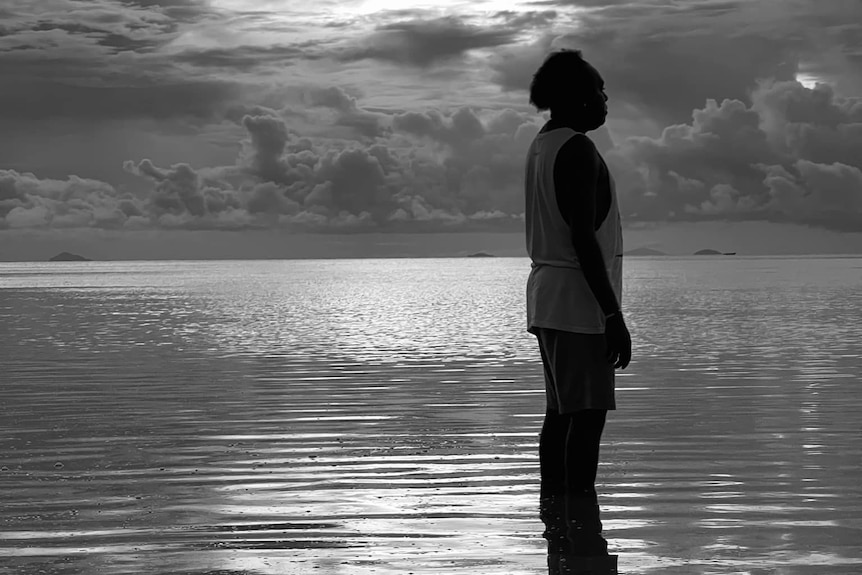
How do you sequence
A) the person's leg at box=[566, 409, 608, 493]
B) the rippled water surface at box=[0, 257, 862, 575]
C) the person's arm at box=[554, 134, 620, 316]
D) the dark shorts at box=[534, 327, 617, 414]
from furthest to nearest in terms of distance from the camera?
the person's leg at box=[566, 409, 608, 493] < the dark shorts at box=[534, 327, 617, 414] < the person's arm at box=[554, 134, 620, 316] < the rippled water surface at box=[0, 257, 862, 575]

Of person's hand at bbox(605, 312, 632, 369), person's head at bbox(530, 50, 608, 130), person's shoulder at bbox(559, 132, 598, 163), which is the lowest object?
person's hand at bbox(605, 312, 632, 369)

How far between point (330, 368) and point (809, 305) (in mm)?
24874

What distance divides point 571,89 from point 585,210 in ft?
2.13

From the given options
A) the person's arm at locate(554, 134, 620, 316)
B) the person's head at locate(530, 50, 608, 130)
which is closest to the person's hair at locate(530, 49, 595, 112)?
the person's head at locate(530, 50, 608, 130)

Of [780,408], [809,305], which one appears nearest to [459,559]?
[780,408]

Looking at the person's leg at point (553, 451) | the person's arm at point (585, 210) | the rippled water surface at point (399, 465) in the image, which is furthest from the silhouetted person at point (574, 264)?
the rippled water surface at point (399, 465)

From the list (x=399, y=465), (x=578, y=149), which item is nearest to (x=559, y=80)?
(x=578, y=149)

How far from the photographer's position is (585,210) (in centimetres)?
495

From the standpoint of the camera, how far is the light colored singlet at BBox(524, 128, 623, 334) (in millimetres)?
5070

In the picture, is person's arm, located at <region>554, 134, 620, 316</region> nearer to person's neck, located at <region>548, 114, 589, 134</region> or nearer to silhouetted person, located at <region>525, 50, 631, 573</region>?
silhouetted person, located at <region>525, 50, 631, 573</region>

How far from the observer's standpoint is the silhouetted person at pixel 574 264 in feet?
16.3

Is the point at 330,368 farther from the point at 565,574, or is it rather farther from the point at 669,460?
the point at 565,574

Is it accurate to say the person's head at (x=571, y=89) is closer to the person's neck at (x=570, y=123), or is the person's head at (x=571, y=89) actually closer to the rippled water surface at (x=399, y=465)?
the person's neck at (x=570, y=123)

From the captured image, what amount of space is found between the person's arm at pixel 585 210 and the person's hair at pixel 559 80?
0.30m
